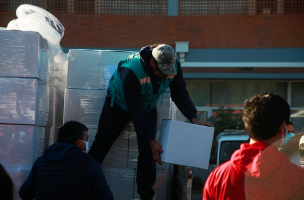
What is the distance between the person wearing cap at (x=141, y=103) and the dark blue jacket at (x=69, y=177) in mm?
762

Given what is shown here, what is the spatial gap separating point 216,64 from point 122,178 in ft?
33.7

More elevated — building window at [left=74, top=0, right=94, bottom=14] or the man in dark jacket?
building window at [left=74, top=0, right=94, bottom=14]

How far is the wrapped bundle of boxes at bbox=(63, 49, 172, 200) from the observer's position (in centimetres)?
448

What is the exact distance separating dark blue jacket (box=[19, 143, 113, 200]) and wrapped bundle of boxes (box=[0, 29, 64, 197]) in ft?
2.23

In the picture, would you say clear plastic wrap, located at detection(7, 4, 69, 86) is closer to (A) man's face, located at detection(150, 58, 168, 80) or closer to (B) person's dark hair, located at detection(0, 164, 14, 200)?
(A) man's face, located at detection(150, 58, 168, 80)

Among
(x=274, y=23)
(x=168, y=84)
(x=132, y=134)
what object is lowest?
(x=132, y=134)

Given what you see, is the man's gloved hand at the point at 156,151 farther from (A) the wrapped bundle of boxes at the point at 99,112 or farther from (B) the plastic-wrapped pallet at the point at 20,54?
(B) the plastic-wrapped pallet at the point at 20,54

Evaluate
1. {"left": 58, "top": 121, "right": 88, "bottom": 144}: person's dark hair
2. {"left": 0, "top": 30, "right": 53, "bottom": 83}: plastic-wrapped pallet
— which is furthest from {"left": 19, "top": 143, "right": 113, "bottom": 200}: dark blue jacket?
{"left": 0, "top": 30, "right": 53, "bottom": 83}: plastic-wrapped pallet

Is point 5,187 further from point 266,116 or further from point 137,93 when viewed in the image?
point 137,93

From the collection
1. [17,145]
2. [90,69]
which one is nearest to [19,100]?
[17,145]

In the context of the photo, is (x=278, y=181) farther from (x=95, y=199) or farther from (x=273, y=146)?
(x=95, y=199)

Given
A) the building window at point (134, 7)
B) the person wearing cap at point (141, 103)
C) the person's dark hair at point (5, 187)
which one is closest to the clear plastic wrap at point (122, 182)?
the person wearing cap at point (141, 103)

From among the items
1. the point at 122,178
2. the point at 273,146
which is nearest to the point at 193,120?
the point at 122,178

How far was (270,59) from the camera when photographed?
47.4ft
